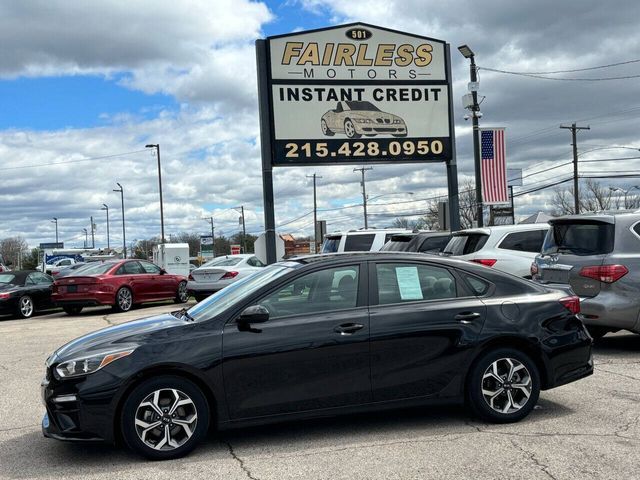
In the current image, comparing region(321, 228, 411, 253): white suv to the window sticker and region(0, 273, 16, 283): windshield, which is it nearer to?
region(0, 273, 16, 283): windshield

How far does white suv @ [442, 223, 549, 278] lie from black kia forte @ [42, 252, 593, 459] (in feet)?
17.6

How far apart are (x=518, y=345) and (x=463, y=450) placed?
3.80 feet

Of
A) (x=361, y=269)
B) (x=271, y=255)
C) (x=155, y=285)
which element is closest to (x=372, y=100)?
(x=271, y=255)

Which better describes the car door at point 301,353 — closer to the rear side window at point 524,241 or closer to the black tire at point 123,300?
the rear side window at point 524,241

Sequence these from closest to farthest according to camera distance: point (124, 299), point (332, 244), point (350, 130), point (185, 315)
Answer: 1. point (185, 315)
2. point (332, 244)
3. point (124, 299)
4. point (350, 130)

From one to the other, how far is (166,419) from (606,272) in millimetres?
5660

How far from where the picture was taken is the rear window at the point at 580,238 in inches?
316

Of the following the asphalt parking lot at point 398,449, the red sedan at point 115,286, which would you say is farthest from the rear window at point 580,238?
the red sedan at point 115,286

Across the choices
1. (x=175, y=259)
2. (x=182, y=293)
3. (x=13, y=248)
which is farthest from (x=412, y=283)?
(x=13, y=248)

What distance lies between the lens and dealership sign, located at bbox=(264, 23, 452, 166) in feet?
57.3

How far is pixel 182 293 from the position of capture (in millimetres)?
19609

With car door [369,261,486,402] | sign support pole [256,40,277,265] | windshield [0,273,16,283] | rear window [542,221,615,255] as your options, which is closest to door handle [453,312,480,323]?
car door [369,261,486,402]

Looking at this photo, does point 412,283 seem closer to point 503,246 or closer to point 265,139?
point 503,246

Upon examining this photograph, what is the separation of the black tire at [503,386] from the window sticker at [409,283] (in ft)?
2.47
